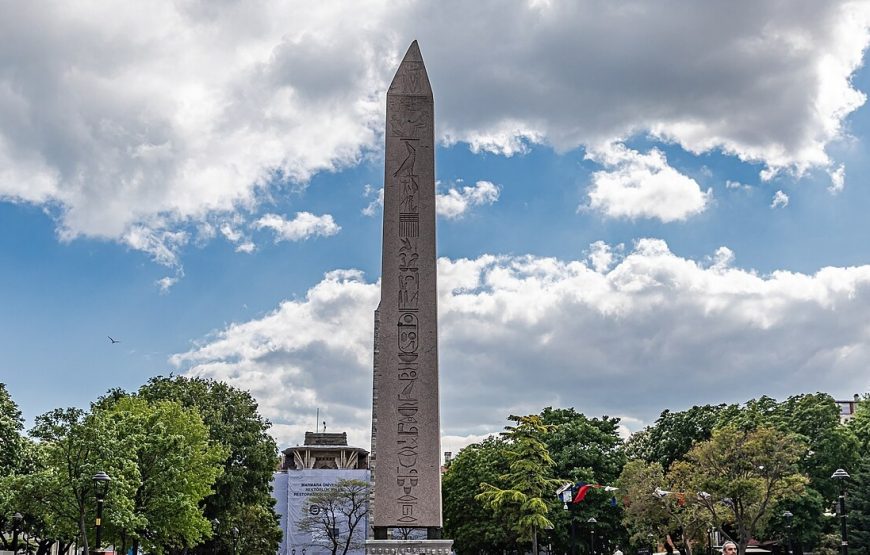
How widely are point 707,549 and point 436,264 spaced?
3973 centimetres

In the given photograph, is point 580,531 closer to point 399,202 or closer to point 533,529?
point 533,529

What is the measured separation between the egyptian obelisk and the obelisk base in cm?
6

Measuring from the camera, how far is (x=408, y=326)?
16.2 m

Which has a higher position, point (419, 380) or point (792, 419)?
point (792, 419)

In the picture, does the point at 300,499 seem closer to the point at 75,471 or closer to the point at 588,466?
the point at 588,466

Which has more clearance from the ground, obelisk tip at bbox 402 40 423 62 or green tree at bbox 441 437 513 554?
obelisk tip at bbox 402 40 423 62

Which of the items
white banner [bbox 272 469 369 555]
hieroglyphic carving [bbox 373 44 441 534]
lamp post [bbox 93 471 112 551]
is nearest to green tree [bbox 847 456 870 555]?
lamp post [bbox 93 471 112 551]

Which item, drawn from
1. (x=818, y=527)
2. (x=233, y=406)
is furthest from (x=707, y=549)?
(x=233, y=406)

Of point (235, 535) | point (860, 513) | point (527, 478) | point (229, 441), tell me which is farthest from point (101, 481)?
point (860, 513)

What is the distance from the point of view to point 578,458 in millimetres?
52750

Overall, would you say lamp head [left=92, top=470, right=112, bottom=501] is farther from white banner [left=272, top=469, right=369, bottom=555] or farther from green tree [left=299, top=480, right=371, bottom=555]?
white banner [left=272, top=469, right=369, bottom=555]

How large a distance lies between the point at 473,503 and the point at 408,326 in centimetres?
4274

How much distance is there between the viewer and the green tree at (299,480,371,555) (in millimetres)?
62844

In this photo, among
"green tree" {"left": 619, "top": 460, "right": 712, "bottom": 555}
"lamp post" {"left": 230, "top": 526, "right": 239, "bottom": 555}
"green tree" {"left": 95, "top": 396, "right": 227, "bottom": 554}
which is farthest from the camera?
"lamp post" {"left": 230, "top": 526, "right": 239, "bottom": 555}
